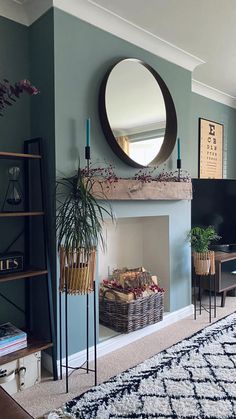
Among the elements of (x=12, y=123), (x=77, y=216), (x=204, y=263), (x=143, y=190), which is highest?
(x=12, y=123)

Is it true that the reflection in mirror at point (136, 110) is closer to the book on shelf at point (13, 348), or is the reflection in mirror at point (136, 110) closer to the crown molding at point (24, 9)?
the crown molding at point (24, 9)

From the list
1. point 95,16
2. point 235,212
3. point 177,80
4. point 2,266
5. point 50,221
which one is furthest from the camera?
point 235,212

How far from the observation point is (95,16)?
7.39ft

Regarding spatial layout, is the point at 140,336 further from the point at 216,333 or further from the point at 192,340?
the point at 216,333

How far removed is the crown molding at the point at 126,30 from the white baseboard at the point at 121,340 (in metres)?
2.34

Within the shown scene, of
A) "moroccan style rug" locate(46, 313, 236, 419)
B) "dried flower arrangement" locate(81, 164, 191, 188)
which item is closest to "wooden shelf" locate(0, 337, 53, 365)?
"moroccan style rug" locate(46, 313, 236, 419)

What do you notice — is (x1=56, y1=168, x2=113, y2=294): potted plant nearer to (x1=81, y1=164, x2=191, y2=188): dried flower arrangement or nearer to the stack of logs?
(x1=81, y1=164, x2=191, y2=188): dried flower arrangement

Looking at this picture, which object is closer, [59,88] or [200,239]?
[59,88]

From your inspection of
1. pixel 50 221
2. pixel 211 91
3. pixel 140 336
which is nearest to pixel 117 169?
pixel 50 221

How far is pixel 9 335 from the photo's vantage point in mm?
1938

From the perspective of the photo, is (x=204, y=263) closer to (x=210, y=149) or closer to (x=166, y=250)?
(x=166, y=250)

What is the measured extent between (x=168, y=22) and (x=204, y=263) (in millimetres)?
2040

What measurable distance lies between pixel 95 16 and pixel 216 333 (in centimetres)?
264

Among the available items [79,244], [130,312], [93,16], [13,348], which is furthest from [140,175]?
[13,348]
